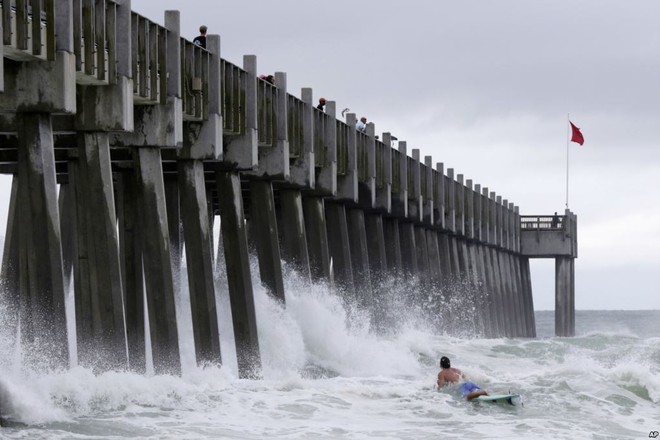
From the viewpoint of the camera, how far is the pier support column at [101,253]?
23.9 meters

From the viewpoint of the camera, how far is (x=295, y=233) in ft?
Answer: 117

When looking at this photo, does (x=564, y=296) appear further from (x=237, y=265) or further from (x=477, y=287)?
(x=237, y=265)

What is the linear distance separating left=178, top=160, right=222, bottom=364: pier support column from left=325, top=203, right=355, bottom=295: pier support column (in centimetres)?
1218

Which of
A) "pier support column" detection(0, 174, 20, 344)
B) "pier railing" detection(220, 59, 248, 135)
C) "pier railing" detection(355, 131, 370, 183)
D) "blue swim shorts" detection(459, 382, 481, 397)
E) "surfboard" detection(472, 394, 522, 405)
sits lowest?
"surfboard" detection(472, 394, 522, 405)

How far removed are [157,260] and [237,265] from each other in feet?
15.0

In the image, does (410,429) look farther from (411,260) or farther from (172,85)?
(411,260)

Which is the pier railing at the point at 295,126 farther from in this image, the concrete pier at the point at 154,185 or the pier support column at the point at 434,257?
the pier support column at the point at 434,257

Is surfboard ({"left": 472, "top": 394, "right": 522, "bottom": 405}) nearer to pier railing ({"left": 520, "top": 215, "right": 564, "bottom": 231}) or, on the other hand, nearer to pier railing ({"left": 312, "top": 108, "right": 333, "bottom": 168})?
pier railing ({"left": 312, "top": 108, "right": 333, "bottom": 168})

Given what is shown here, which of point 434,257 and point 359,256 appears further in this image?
point 434,257

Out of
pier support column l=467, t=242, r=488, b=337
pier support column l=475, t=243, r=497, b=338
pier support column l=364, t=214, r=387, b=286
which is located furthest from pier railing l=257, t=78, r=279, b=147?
pier support column l=475, t=243, r=497, b=338

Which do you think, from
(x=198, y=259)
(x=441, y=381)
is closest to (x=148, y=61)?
(x=198, y=259)

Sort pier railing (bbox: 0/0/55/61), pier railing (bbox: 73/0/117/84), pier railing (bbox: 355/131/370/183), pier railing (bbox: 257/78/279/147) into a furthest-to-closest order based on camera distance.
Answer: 1. pier railing (bbox: 355/131/370/183)
2. pier railing (bbox: 257/78/279/147)
3. pier railing (bbox: 73/0/117/84)
4. pier railing (bbox: 0/0/55/61)

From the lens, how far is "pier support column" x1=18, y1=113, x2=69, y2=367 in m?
21.4

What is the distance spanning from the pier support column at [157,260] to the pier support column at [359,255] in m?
16.2
